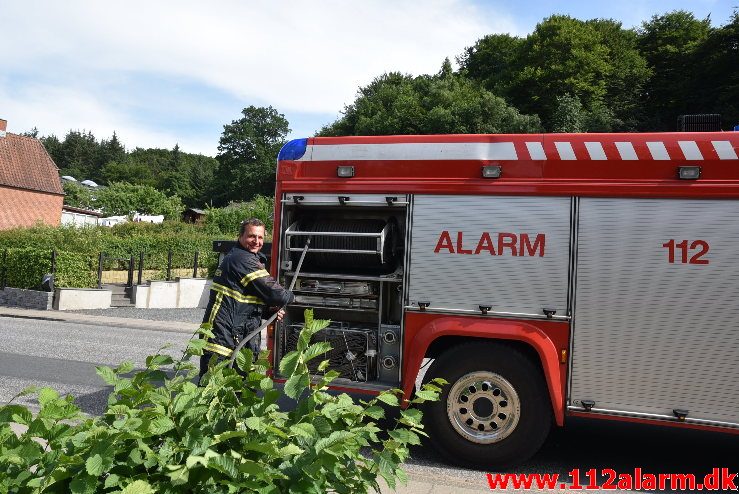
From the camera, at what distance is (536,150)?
5234mm

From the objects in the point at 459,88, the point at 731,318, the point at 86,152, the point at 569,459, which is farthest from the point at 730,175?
the point at 86,152

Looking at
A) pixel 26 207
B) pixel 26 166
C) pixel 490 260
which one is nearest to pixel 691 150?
pixel 490 260

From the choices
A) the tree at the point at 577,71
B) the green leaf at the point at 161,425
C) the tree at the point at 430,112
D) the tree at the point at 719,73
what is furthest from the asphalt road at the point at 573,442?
the tree at the point at 577,71

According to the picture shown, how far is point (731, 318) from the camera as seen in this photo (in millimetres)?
4695

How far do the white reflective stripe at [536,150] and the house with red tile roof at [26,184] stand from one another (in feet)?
143

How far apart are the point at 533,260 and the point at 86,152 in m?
128

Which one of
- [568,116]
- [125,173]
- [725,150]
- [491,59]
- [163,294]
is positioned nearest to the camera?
[725,150]

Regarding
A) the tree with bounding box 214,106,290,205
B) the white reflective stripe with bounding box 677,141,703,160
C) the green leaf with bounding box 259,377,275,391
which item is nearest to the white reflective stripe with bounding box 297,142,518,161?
the white reflective stripe with bounding box 677,141,703,160

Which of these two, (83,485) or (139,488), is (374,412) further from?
(83,485)

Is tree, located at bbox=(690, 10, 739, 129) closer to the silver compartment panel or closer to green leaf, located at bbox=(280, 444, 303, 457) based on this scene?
the silver compartment panel

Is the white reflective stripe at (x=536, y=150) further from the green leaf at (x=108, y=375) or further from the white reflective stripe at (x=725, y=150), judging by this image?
the green leaf at (x=108, y=375)

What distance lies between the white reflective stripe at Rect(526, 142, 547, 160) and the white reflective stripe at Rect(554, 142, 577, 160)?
127 mm

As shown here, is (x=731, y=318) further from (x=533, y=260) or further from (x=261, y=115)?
(x=261, y=115)

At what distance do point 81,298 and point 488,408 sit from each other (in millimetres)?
15829
